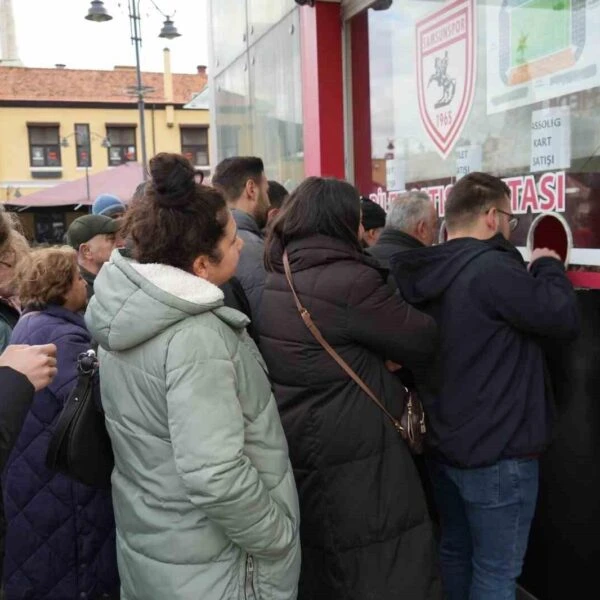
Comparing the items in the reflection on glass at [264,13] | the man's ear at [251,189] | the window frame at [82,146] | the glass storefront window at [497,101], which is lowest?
the man's ear at [251,189]

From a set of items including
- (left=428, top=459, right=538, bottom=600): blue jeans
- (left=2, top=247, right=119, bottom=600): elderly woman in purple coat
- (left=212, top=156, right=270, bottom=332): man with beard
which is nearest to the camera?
(left=428, top=459, right=538, bottom=600): blue jeans

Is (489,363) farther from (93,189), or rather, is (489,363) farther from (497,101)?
(93,189)

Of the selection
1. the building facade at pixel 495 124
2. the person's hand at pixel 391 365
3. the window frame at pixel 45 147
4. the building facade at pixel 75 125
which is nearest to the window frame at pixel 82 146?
the building facade at pixel 75 125

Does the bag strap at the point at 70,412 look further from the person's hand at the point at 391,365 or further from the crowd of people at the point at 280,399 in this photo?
the person's hand at the point at 391,365

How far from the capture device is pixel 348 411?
2146mm

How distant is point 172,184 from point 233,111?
5.01m

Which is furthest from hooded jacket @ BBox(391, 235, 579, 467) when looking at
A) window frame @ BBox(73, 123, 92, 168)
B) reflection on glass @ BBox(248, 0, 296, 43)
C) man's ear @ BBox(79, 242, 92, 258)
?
window frame @ BBox(73, 123, 92, 168)

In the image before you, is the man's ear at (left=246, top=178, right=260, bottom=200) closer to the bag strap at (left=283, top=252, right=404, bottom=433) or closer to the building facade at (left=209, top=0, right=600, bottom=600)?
the building facade at (left=209, top=0, right=600, bottom=600)

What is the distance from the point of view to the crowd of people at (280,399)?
5.69 feet

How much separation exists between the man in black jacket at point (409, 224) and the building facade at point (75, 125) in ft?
87.9

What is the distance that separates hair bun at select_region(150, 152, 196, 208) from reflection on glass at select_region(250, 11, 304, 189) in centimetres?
328

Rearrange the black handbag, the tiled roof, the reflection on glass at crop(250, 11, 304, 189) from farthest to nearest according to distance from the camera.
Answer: the tiled roof → the reflection on glass at crop(250, 11, 304, 189) → the black handbag

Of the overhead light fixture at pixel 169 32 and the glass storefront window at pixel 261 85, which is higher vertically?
the overhead light fixture at pixel 169 32

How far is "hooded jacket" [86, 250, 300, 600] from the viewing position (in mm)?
1665
